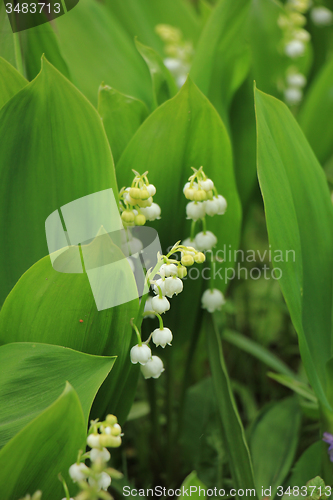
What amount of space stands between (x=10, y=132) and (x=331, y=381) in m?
0.72

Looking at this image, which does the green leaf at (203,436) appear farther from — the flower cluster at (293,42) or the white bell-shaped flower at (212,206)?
the flower cluster at (293,42)

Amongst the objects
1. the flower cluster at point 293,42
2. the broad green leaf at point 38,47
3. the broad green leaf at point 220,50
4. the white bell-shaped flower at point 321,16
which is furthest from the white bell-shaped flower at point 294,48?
the broad green leaf at point 38,47

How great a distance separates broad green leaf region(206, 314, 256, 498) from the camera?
0.74 meters

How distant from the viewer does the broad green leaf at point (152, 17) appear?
1345mm

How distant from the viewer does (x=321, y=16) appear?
4.63 ft

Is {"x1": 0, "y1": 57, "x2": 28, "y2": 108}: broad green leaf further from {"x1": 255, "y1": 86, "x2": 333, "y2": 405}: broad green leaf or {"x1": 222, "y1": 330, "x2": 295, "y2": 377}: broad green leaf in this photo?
{"x1": 222, "y1": 330, "x2": 295, "y2": 377}: broad green leaf

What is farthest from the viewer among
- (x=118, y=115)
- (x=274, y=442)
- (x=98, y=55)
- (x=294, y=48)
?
(x=294, y=48)

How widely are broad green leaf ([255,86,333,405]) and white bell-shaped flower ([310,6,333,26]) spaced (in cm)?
92

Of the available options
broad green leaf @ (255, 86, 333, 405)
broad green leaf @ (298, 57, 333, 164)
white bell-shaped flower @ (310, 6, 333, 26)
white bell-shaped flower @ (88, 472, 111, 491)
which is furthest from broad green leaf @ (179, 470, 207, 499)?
white bell-shaped flower @ (310, 6, 333, 26)

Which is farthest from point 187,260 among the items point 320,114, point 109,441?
point 320,114

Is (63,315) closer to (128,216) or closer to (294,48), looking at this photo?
(128,216)

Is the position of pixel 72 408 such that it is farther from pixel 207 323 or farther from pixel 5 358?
pixel 207 323

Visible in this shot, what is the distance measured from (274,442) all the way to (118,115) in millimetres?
815

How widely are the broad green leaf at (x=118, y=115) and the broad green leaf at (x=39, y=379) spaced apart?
1.47 feet
